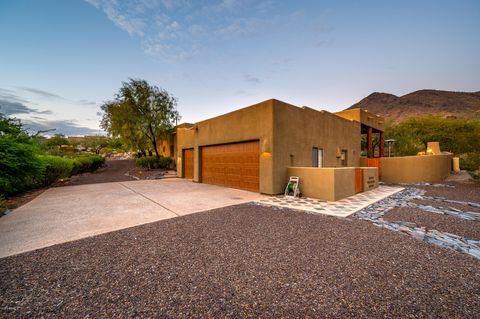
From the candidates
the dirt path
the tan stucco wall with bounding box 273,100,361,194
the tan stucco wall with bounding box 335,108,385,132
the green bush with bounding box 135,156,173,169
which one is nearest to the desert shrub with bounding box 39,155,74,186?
the dirt path

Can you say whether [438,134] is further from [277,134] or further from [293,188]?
[277,134]

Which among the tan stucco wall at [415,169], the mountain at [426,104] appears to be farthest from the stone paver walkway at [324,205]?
the mountain at [426,104]

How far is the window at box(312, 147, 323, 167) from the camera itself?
32.3ft

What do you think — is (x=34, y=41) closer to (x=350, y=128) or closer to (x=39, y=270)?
(x=39, y=270)

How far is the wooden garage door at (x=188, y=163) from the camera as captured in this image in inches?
544

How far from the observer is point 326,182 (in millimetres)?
6875

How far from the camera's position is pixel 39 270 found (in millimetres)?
2492

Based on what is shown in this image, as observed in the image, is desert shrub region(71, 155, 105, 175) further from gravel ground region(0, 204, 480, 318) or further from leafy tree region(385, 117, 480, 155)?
leafy tree region(385, 117, 480, 155)

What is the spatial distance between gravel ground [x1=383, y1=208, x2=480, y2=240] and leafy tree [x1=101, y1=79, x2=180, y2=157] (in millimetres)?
20442

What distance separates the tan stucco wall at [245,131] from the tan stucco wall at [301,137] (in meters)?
0.29

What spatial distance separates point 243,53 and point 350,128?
9182 millimetres

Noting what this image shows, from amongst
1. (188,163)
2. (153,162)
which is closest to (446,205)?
(188,163)

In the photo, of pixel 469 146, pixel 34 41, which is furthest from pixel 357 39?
pixel 469 146

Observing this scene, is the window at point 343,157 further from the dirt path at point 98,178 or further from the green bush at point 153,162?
the green bush at point 153,162
